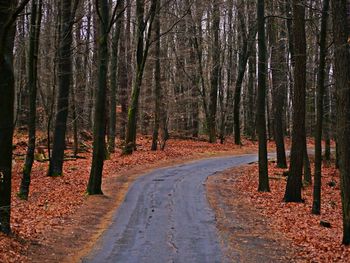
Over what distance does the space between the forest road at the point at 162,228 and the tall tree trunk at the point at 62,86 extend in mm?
4131

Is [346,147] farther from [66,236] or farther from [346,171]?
[66,236]

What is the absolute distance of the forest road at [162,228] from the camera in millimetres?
9375

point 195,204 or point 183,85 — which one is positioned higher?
point 183,85

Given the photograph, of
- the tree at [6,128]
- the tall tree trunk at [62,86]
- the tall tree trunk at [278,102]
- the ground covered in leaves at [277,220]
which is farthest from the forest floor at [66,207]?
the tall tree trunk at [278,102]

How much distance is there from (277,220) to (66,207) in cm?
640

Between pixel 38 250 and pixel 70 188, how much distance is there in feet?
29.1

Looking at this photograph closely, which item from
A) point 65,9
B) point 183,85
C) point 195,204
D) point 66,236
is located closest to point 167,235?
point 66,236

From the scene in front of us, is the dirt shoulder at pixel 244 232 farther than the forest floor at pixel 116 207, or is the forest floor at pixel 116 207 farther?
the forest floor at pixel 116 207

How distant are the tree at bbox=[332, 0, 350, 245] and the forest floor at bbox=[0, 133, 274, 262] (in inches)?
228

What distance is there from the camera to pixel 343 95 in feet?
34.6

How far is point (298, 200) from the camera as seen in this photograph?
17.3 metres

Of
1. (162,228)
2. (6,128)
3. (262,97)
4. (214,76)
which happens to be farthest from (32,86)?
(214,76)

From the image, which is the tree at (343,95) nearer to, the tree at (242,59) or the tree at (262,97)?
the tree at (262,97)

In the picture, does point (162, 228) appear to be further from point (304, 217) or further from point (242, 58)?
point (242, 58)
